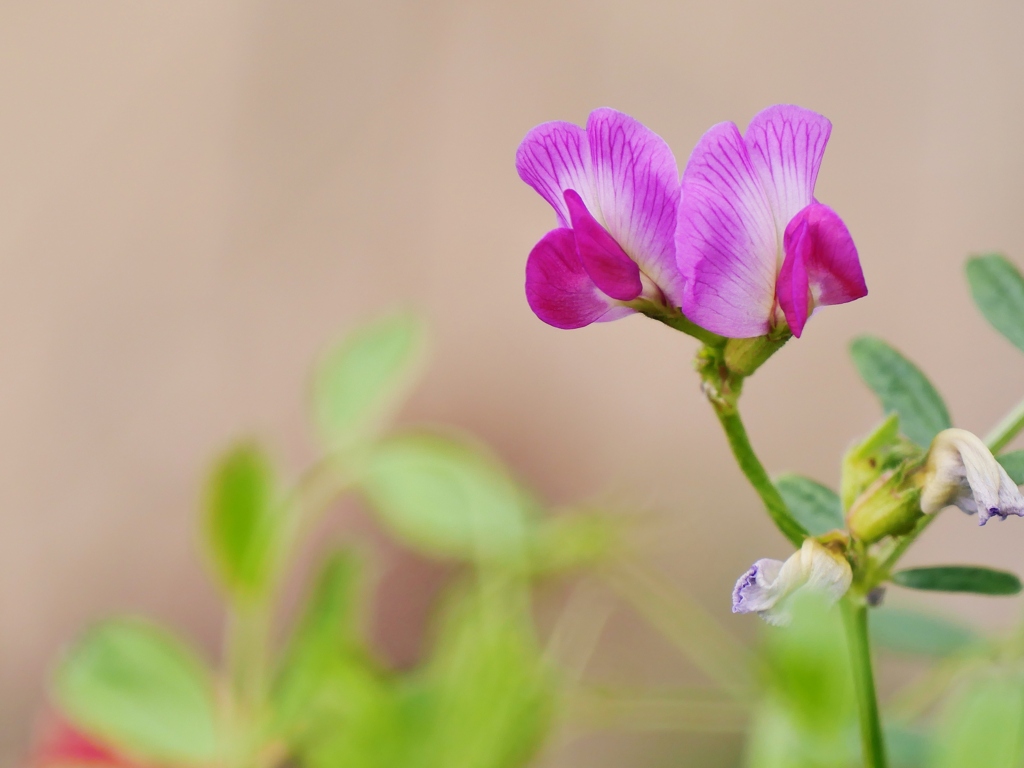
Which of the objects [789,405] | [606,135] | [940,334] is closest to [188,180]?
[789,405]

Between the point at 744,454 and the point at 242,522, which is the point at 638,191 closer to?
the point at 744,454

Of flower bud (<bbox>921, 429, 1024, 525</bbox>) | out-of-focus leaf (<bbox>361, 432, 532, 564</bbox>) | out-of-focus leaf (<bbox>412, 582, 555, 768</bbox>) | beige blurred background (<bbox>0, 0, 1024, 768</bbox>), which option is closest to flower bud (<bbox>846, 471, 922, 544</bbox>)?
flower bud (<bbox>921, 429, 1024, 525</bbox>)

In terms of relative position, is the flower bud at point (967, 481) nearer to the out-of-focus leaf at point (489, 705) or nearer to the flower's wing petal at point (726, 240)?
the flower's wing petal at point (726, 240)

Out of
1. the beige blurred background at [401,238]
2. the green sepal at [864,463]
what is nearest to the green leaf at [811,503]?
the green sepal at [864,463]

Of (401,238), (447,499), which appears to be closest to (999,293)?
(447,499)

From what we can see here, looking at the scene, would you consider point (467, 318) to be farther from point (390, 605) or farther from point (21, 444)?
point (21, 444)
